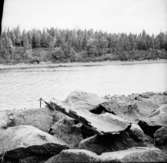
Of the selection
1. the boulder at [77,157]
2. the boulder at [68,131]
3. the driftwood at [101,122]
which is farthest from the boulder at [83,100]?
the boulder at [77,157]

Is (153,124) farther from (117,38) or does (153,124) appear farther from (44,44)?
(44,44)

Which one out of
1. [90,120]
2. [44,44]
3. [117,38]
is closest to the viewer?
[90,120]

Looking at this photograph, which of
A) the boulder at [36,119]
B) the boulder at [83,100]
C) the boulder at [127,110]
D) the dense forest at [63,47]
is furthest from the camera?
the dense forest at [63,47]

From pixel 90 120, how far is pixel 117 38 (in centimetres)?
1200

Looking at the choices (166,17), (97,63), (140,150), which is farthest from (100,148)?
(97,63)

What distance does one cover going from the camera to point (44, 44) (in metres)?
23.6

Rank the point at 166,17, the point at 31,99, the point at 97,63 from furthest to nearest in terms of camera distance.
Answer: the point at 97,63 → the point at 31,99 → the point at 166,17

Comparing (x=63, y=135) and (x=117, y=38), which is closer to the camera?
(x=63, y=135)

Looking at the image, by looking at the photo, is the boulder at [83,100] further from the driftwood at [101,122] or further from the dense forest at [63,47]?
the dense forest at [63,47]

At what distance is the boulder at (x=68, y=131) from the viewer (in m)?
3.12

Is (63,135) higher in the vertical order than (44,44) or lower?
lower

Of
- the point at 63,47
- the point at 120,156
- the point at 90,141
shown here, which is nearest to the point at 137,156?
the point at 120,156

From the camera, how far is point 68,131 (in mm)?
3283

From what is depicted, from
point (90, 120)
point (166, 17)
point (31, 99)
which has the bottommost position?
point (31, 99)
